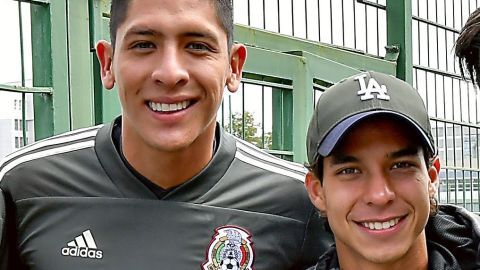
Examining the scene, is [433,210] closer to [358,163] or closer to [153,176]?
[358,163]

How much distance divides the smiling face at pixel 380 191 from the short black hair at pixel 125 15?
41cm

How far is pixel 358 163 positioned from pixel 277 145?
1.98m

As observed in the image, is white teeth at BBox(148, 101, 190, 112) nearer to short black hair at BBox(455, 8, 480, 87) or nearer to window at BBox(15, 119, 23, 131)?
short black hair at BBox(455, 8, 480, 87)

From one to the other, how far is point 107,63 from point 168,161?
0.92 ft

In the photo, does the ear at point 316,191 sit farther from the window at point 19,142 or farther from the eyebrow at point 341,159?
the window at point 19,142

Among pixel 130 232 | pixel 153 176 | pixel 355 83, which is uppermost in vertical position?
pixel 355 83

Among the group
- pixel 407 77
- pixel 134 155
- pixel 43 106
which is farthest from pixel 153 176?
pixel 407 77

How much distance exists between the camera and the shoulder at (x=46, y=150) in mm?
2039

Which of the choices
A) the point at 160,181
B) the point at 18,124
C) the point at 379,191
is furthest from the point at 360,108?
the point at 18,124

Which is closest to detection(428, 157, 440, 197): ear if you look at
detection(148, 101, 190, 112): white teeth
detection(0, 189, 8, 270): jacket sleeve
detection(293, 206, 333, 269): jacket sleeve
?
detection(293, 206, 333, 269): jacket sleeve

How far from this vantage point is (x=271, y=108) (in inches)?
144

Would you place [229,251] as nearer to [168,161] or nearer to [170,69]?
[168,161]

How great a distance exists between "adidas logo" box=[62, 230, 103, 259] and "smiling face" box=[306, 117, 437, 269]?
56 centimetres

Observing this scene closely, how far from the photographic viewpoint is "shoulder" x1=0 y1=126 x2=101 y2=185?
204 centimetres
